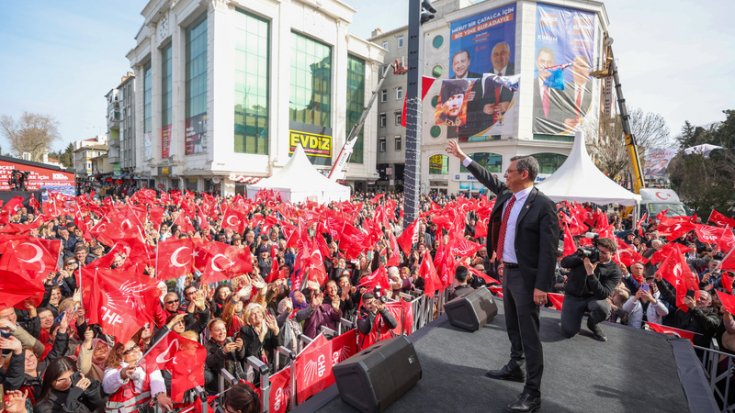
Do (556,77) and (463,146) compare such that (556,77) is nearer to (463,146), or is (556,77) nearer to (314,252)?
(463,146)

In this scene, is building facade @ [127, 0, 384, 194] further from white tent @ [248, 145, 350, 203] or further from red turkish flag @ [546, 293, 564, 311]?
red turkish flag @ [546, 293, 564, 311]

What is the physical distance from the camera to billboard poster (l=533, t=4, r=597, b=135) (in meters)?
34.9

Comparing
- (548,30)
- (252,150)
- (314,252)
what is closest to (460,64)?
(548,30)

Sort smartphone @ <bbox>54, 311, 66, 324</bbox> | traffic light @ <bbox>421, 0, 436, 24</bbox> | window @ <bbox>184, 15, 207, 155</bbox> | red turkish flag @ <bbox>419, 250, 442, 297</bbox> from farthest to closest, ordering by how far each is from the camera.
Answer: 1. window @ <bbox>184, 15, 207, 155</bbox>
2. traffic light @ <bbox>421, 0, 436, 24</bbox>
3. red turkish flag @ <bbox>419, 250, 442, 297</bbox>
4. smartphone @ <bbox>54, 311, 66, 324</bbox>

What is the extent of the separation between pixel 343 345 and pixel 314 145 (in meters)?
34.8

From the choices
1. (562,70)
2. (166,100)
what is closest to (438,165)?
(562,70)

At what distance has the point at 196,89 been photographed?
35188 millimetres

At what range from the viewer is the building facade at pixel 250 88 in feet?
105

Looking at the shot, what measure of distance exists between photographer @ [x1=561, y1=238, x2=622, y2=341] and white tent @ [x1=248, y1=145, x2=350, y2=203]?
657 inches

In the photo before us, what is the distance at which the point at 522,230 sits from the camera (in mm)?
3127

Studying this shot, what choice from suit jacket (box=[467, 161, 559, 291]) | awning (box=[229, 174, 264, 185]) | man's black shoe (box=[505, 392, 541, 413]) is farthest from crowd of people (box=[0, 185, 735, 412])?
awning (box=[229, 174, 264, 185])

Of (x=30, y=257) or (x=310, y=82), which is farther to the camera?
(x=310, y=82)

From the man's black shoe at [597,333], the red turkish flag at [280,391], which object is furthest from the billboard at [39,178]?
the man's black shoe at [597,333]

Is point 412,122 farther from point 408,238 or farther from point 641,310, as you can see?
point 641,310
